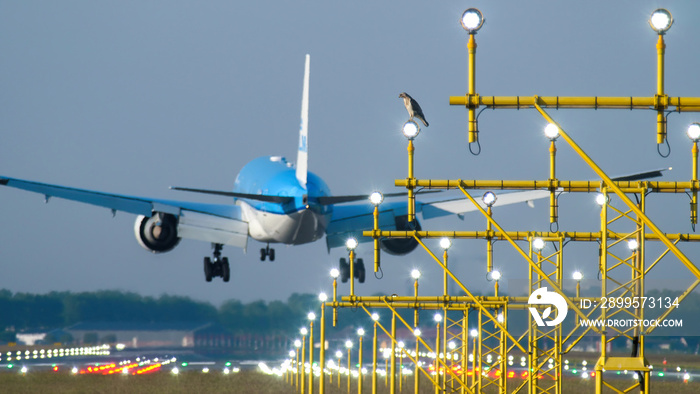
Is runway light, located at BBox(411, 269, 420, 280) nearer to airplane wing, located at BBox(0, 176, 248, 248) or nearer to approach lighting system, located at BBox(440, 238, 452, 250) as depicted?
approach lighting system, located at BBox(440, 238, 452, 250)

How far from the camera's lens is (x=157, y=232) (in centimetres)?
7375

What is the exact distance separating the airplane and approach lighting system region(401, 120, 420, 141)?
1322 inches

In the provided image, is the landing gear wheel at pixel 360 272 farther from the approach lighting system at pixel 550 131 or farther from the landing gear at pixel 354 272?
the approach lighting system at pixel 550 131

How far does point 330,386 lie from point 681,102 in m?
66.6

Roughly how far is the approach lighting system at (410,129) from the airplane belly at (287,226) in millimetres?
33705

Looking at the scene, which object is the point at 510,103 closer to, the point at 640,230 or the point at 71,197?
the point at 640,230

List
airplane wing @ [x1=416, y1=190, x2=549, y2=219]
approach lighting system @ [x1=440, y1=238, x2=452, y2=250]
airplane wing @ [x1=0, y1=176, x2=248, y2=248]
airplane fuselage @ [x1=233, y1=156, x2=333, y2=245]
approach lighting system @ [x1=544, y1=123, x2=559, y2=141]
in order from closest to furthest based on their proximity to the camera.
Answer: approach lighting system @ [x1=544, y1=123, x2=559, y2=141] < approach lighting system @ [x1=440, y1=238, x2=452, y2=250] < airplane wing @ [x1=416, y1=190, x2=549, y2=219] < airplane fuselage @ [x1=233, y1=156, x2=333, y2=245] < airplane wing @ [x1=0, y1=176, x2=248, y2=248]

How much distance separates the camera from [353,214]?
75812 millimetres

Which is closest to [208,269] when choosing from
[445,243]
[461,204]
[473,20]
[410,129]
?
[461,204]

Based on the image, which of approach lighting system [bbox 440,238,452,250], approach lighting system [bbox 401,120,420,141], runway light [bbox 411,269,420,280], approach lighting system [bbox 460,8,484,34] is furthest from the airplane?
approach lighting system [bbox 460,8,484,34]

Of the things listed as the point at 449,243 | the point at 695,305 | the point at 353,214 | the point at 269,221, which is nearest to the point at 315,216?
the point at 269,221

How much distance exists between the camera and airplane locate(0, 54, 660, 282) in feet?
222

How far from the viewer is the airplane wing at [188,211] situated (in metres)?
73.3

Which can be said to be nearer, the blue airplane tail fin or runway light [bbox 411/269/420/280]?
runway light [bbox 411/269/420/280]
